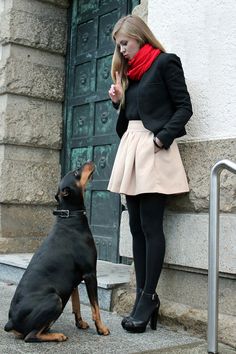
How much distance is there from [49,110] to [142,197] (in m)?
3.04

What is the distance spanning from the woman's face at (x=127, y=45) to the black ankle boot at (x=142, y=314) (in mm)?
1633

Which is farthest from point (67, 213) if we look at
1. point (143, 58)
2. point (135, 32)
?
point (135, 32)

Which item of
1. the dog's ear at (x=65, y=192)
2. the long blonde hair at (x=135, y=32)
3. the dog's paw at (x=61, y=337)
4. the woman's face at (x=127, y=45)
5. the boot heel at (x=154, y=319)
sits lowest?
the dog's paw at (x=61, y=337)

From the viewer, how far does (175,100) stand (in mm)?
3625

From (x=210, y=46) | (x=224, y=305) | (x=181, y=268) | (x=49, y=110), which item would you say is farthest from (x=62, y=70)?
(x=224, y=305)

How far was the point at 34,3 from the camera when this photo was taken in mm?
6328

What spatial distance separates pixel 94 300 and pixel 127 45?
1718 millimetres

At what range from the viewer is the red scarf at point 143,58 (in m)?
3.73

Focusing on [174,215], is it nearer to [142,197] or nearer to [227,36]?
[142,197]

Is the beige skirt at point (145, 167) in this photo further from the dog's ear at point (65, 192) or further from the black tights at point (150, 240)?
the dog's ear at point (65, 192)

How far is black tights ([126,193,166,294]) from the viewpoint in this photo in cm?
362

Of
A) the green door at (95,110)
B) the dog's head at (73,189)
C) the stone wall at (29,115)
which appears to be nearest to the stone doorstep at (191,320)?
the dog's head at (73,189)

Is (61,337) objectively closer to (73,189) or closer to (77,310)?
(77,310)

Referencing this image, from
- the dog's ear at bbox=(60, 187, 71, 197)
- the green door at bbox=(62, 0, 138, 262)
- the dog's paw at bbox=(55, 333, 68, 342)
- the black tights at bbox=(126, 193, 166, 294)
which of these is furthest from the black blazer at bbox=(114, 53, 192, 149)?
the green door at bbox=(62, 0, 138, 262)
